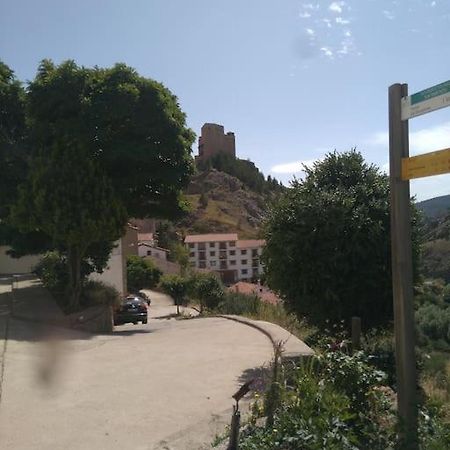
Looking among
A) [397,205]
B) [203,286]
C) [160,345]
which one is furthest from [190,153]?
[203,286]

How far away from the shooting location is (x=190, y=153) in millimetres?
14938

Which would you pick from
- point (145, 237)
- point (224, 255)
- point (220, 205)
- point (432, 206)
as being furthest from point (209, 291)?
point (220, 205)

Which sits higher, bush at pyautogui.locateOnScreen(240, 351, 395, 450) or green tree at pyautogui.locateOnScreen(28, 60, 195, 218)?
green tree at pyautogui.locateOnScreen(28, 60, 195, 218)

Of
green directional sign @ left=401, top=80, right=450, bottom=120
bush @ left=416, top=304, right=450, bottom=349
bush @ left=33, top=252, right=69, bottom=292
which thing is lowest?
bush @ left=416, top=304, right=450, bottom=349

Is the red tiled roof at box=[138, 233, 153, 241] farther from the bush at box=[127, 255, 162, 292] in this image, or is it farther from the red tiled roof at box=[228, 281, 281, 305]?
the bush at box=[127, 255, 162, 292]

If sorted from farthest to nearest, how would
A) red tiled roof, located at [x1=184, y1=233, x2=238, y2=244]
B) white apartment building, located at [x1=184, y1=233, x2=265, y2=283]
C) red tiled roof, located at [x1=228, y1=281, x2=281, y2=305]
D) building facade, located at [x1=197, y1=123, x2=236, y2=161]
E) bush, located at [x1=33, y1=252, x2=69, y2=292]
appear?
building facade, located at [x1=197, y1=123, x2=236, y2=161] < red tiled roof, located at [x1=184, y1=233, x2=238, y2=244] < white apartment building, located at [x1=184, y1=233, x2=265, y2=283] < bush, located at [x1=33, y1=252, x2=69, y2=292] < red tiled roof, located at [x1=228, y1=281, x2=281, y2=305]

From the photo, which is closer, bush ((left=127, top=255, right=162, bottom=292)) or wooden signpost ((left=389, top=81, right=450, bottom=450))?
wooden signpost ((left=389, top=81, right=450, bottom=450))

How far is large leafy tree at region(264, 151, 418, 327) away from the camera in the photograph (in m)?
7.30

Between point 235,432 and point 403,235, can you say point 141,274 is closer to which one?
point 235,432

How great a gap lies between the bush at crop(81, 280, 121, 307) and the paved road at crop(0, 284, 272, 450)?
3472 millimetres

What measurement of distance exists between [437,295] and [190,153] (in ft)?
79.8

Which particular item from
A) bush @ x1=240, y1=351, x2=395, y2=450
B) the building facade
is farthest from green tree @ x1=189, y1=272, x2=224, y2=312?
the building facade

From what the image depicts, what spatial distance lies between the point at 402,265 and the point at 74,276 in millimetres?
11579

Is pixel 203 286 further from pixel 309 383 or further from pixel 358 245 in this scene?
pixel 309 383
